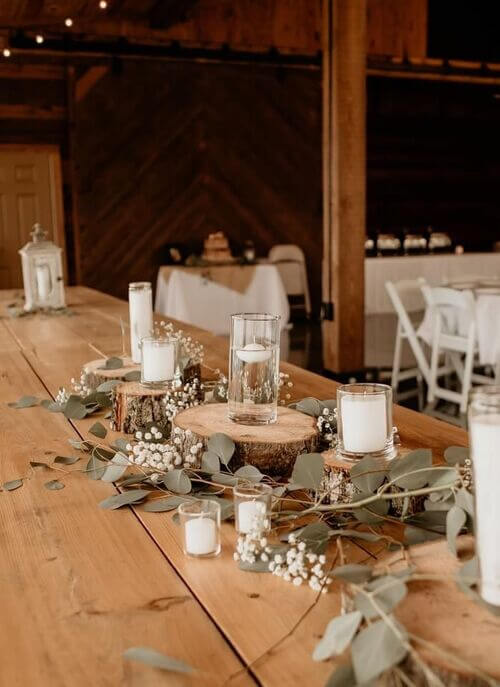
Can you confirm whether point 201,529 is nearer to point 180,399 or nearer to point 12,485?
point 12,485

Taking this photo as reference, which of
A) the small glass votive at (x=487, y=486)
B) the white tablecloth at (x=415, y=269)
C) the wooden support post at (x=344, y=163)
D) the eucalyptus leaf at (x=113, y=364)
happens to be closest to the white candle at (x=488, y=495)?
the small glass votive at (x=487, y=486)

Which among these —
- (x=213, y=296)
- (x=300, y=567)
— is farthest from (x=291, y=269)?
(x=300, y=567)

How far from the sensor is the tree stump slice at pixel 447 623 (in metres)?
0.68

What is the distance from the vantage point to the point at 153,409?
1663mm

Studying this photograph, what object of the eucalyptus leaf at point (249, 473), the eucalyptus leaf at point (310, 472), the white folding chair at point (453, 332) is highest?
the eucalyptus leaf at point (310, 472)

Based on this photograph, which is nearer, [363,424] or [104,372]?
[363,424]

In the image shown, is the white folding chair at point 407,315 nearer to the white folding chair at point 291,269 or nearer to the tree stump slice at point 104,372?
the tree stump slice at point 104,372

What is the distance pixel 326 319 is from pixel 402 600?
493cm

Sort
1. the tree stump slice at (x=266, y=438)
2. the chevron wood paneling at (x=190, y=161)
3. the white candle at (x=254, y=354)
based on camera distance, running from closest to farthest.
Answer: the tree stump slice at (x=266, y=438), the white candle at (x=254, y=354), the chevron wood paneling at (x=190, y=161)

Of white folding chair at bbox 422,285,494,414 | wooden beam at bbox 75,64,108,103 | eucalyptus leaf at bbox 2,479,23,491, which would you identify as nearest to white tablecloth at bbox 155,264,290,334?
white folding chair at bbox 422,285,494,414

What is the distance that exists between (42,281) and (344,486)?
9.40ft

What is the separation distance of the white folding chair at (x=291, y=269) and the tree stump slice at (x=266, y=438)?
770 centimetres

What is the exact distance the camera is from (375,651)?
70cm

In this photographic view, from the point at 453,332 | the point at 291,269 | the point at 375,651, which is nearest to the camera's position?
the point at 375,651
